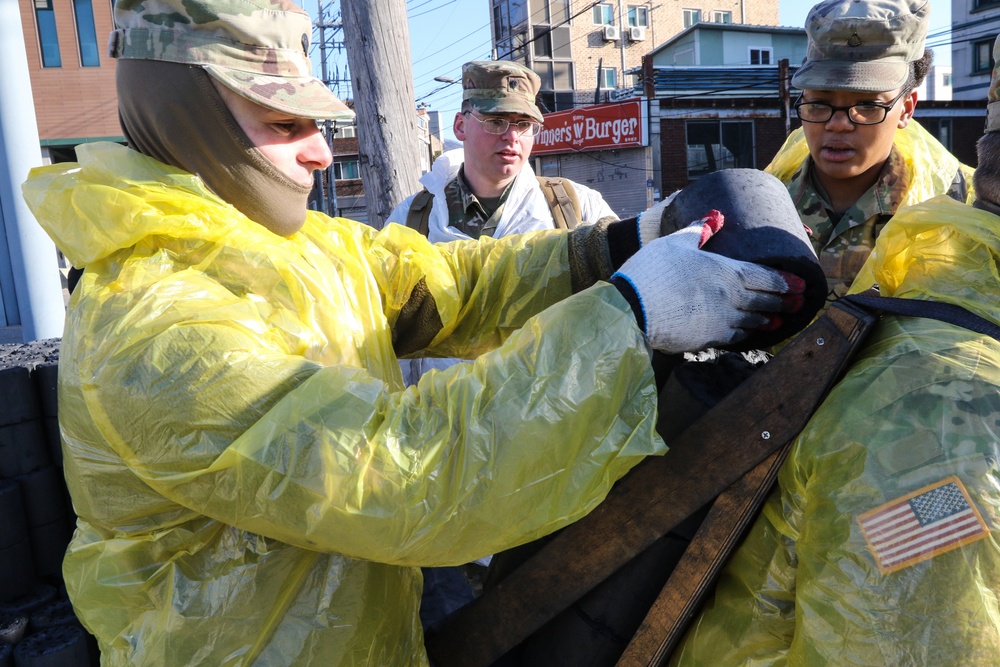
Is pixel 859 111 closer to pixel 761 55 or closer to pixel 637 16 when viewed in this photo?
pixel 761 55

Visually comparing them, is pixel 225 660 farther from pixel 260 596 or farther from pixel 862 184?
pixel 862 184

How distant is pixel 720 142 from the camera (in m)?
21.5

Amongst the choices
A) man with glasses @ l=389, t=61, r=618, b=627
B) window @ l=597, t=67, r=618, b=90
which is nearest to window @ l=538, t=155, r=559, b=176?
window @ l=597, t=67, r=618, b=90

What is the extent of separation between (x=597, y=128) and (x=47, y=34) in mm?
13284

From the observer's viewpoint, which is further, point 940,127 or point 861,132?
point 940,127

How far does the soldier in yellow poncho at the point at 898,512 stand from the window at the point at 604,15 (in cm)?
3547

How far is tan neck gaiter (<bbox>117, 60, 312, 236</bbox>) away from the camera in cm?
144

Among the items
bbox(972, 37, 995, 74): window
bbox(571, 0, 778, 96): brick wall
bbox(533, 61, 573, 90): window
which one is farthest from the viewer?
bbox(571, 0, 778, 96): brick wall

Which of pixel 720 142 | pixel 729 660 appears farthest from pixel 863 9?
pixel 720 142

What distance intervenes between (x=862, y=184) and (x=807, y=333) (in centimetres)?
147

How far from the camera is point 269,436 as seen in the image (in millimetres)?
1098

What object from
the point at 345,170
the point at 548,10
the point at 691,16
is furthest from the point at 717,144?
the point at 691,16

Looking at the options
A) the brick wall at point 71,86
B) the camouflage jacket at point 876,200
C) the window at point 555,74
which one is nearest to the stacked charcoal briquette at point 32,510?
the camouflage jacket at point 876,200

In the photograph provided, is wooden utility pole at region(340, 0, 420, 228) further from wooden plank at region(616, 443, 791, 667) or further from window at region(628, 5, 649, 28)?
window at region(628, 5, 649, 28)
